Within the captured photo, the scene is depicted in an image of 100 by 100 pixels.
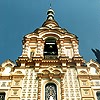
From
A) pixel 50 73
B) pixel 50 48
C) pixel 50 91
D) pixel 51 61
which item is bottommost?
pixel 50 91

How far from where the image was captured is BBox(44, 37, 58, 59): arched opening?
1880 cm

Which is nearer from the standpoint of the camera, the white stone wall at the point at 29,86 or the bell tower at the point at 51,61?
the white stone wall at the point at 29,86

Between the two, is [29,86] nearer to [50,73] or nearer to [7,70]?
[50,73]

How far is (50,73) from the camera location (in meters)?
16.0

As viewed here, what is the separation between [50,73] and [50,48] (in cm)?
417

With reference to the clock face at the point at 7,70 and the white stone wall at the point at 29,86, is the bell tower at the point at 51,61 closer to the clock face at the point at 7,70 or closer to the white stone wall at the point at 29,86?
the white stone wall at the point at 29,86

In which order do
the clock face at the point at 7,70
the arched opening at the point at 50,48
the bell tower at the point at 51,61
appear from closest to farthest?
the bell tower at the point at 51,61
the clock face at the point at 7,70
the arched opening at the point at 50,48

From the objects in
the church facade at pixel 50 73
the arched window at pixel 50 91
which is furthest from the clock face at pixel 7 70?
the arched window at pixel 50 91

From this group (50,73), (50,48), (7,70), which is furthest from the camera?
(50,48)

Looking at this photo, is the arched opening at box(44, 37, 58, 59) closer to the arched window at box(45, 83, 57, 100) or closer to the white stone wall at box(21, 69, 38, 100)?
the white stone wall at box(21, 69, 38, 100)

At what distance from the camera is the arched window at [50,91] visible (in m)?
14.7

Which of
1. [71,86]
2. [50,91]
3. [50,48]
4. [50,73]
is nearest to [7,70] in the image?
[50,73]

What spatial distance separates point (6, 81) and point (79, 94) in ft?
13.6

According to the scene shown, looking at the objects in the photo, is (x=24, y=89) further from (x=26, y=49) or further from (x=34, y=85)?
(x=26, y=49)
